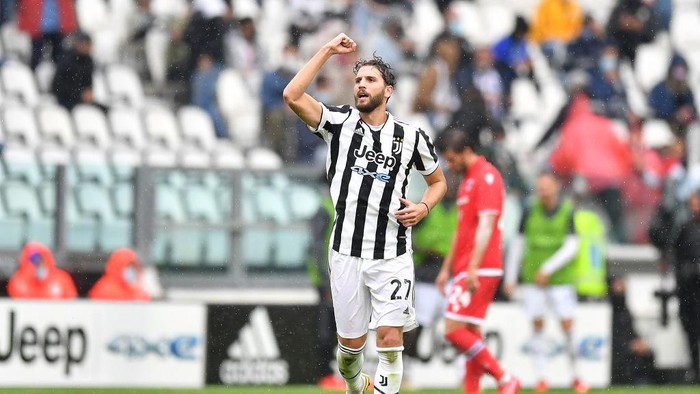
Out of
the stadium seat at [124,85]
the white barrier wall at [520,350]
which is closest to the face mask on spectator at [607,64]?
the white barrier wall at [520,350]

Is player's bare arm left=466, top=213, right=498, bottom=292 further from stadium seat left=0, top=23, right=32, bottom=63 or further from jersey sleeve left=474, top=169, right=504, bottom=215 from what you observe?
stadium seat left=0, top=23, right=32, bottom=63

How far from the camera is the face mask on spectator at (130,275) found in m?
14.1

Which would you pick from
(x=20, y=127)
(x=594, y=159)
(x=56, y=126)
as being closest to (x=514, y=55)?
(x=594, y=159)

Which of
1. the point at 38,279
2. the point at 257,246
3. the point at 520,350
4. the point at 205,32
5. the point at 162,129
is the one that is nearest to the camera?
the point at 38,279

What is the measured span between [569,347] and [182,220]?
13.4 feet

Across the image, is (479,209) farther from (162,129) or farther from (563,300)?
(162,129)

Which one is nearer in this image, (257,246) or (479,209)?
(479,209)

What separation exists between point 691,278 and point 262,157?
15.9ft

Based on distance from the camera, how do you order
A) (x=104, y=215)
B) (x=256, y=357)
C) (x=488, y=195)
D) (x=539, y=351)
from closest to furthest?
(x=488, y=195) → (x=256, y=357) → (x=539, y=351) → (x=104, y=215)

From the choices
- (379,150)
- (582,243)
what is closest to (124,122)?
(582,243)

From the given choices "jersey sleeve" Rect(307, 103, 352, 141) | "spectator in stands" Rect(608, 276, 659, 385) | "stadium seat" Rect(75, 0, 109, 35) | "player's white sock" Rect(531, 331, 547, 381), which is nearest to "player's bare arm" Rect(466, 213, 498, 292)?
"jersey sleeve" Rect(307, 103, 352, 141)

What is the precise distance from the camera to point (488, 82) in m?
17.6

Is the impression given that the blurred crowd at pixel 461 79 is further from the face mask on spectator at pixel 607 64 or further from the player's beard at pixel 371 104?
the player's beard at pixel 371 104

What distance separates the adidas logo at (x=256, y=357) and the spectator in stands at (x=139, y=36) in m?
4.29
